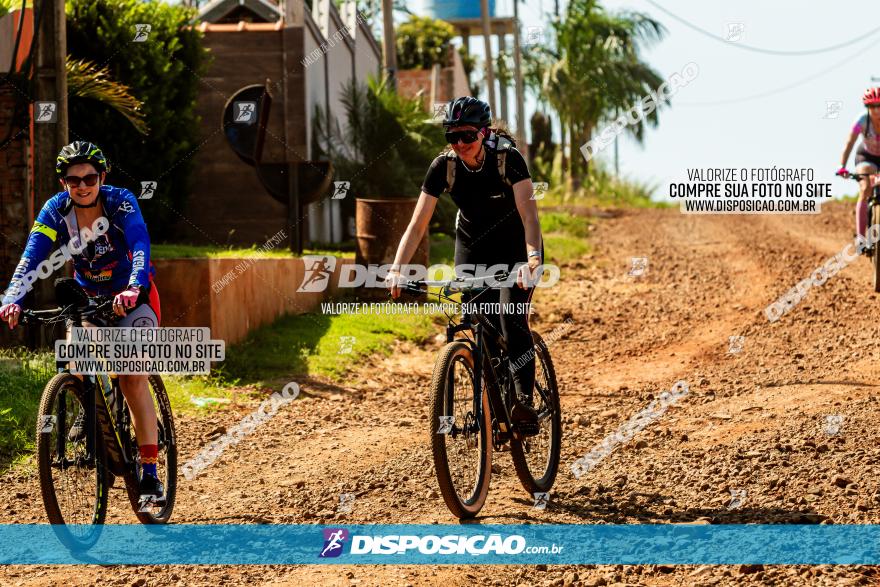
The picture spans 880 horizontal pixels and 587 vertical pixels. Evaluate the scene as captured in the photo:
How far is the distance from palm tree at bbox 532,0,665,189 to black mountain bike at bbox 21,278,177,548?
35.4 meters

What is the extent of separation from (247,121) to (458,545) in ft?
38.1

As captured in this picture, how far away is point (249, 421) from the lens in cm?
1005

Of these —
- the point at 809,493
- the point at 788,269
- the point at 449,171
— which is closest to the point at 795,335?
the point at 788,269

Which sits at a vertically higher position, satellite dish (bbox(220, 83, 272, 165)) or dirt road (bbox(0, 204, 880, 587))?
satellite dish (bbox(220, 83, 272, 165))

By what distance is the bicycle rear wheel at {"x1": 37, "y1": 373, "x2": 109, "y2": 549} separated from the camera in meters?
5.95

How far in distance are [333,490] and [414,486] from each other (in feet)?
1.77

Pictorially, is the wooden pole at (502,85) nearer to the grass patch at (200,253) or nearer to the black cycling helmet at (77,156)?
the grass patch at (200,253)

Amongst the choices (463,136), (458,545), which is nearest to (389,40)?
(463,136)

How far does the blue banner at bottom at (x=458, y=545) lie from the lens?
565 centimetres

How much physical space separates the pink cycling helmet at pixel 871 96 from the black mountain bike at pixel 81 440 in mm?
9873

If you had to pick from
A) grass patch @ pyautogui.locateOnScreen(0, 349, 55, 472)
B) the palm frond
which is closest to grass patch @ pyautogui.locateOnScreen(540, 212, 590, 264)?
the palm frond

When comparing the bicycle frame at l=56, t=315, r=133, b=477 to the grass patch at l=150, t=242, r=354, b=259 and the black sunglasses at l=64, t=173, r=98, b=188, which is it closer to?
the black sunglasses at l=64, t=173, r=98, b=188

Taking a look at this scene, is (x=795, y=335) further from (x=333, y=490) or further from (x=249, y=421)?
(x=333, y=490)

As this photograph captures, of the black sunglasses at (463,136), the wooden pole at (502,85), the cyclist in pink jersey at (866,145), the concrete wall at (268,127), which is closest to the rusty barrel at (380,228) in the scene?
the concrete wall at (268,127)
